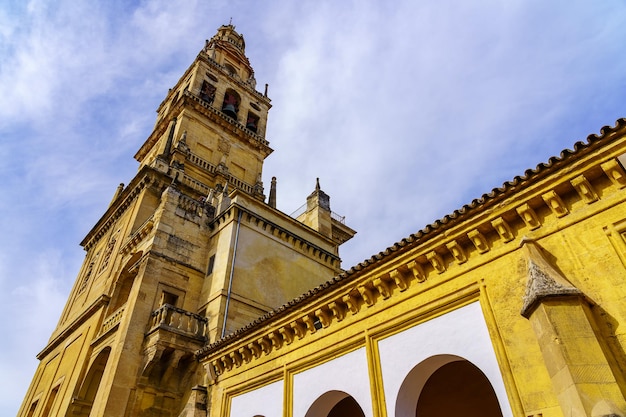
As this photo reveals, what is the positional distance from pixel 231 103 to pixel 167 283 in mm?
22065

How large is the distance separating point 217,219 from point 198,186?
639 centimetres

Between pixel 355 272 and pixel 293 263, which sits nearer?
pixel 355 272

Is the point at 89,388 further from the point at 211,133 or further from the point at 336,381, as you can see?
the point at 211,133

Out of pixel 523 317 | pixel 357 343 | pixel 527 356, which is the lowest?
pixel 527 356

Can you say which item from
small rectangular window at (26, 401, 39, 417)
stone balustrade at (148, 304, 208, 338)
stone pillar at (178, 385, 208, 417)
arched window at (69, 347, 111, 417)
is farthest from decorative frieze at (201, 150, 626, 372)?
small rectangular window at (26, 401, 39, 417)

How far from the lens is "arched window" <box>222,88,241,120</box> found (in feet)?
106

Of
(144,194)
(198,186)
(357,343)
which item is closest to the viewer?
(357,343)

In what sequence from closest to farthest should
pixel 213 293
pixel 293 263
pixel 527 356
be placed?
pixel 527 356
pixel 213 293
pixel 293 263

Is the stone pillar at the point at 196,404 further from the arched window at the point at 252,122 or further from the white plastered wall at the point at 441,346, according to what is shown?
the arched window at the point at 252,122

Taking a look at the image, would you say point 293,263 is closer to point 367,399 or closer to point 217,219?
point 217,219

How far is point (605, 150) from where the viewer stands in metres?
6.49

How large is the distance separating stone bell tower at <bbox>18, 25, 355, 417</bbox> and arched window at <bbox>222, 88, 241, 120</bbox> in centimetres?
548

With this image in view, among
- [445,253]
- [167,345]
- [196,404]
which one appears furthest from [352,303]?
[167,345]

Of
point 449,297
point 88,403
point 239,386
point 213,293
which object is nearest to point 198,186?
point 213,293
